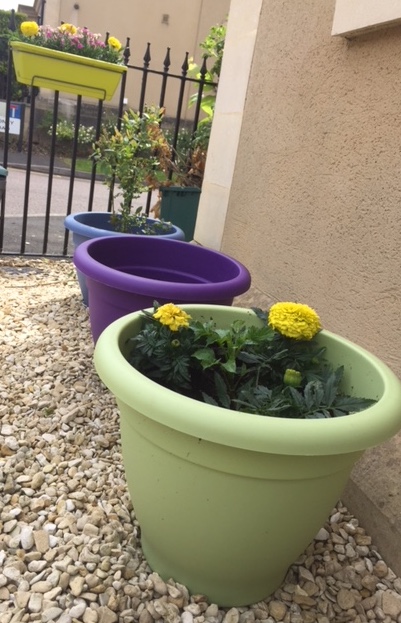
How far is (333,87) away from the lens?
1874 mm

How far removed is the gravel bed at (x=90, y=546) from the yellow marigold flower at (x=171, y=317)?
0.55 metres

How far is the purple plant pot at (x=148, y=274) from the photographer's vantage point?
Answer: 5.72ft

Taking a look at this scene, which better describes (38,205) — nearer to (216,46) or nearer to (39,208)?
(39,208)

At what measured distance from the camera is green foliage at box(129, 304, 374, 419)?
4.10ft

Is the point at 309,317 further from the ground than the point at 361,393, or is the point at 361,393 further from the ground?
the point at 309,317

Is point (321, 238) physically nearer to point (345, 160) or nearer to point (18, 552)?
A: point (345, 160)

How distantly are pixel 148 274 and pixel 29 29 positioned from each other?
1665 mm

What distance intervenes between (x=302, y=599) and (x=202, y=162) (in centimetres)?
309

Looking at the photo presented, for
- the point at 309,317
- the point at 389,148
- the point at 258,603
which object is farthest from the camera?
the point at 389,148

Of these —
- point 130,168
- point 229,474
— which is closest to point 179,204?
point 130,168

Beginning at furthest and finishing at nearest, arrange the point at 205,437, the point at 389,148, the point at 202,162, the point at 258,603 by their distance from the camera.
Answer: the point at 202,162 < the point at 389,148 < the point at 258,603 < the point at 205,437

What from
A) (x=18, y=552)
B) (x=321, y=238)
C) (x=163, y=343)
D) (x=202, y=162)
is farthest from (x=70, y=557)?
(x=202, y=162)

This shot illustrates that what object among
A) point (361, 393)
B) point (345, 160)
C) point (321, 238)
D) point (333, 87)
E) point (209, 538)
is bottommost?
point (209, 538)

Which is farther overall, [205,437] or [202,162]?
[202,162]
